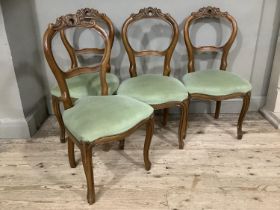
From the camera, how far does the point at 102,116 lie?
1.56 metres

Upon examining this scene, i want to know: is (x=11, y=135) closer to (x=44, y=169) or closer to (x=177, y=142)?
(x=44, y=169)

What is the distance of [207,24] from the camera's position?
2.38 metres

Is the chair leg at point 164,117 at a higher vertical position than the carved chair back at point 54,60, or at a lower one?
lower

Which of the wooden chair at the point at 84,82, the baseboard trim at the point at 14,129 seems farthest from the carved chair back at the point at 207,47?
the baseboard trim at the point at 14,129

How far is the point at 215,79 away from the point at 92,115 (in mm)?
1016

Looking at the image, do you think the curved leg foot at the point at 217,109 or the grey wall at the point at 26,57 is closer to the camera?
the grey wall at the point at 26,57

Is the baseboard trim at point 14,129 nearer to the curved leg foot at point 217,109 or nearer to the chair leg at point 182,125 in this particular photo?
the chair leg at point 182,125

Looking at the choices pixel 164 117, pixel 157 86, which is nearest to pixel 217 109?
pixel 164 117

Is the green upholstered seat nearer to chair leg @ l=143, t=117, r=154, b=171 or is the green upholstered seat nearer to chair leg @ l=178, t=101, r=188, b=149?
chair leg @ l=178, t=101, r=188, b=149

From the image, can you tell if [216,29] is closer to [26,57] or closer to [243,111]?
[243,111]

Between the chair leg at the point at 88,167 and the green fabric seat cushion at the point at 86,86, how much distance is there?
57cm

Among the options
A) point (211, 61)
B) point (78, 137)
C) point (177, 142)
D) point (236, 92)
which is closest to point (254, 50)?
point (211, 61)

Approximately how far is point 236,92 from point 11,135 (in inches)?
69.4

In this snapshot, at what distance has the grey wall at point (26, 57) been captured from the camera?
2.05 meters
